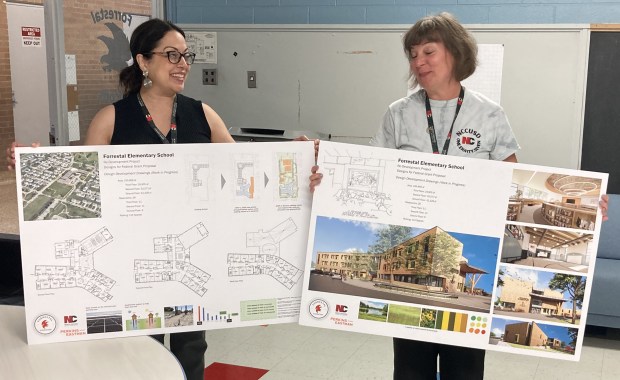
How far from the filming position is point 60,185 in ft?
6.27

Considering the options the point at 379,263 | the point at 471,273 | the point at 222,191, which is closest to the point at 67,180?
the point at 222,191

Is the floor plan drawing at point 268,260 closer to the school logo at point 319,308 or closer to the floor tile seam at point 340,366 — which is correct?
the school logo at point 319,308

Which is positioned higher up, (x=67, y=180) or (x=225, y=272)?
(x=67, y=180)

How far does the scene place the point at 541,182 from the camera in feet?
6.46

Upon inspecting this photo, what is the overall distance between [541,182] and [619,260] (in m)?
2.63

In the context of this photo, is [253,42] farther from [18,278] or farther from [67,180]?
[67,180]

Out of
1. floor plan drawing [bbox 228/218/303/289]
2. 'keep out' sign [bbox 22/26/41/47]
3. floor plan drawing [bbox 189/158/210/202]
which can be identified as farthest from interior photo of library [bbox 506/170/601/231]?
'keep out' sign [bbox 22/26/41/47]

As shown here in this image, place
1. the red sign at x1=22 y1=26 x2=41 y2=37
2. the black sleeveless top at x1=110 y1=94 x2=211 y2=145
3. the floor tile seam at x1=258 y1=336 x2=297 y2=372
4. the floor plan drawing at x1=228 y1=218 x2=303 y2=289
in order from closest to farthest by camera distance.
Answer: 1. the floor plan drawing at x1=228 y1=218 x2=303 y2=289
2. the black sleeveless top at x1=110 y1=94 x2=211 y2=145
3. the floor tile seam at x1=258 y1=336 x2=297 y2=372
4. the red sign at x1=22 y1=26 x2=41 y2=37

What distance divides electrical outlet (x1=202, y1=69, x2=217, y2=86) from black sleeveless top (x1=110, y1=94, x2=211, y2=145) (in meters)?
3.03

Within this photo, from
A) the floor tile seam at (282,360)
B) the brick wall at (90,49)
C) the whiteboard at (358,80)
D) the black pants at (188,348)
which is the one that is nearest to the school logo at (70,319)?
the black pants at (188,348)

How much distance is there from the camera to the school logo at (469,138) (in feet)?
7.00

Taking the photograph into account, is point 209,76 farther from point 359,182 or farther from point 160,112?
point 359,182

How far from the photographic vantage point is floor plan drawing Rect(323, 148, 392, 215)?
6.77 ft

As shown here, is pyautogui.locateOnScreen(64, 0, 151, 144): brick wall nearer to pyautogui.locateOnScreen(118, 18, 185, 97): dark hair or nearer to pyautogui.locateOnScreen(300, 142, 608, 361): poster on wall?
pyautogui.locateOnScreen(118, 18, 185, 97): dark hair
